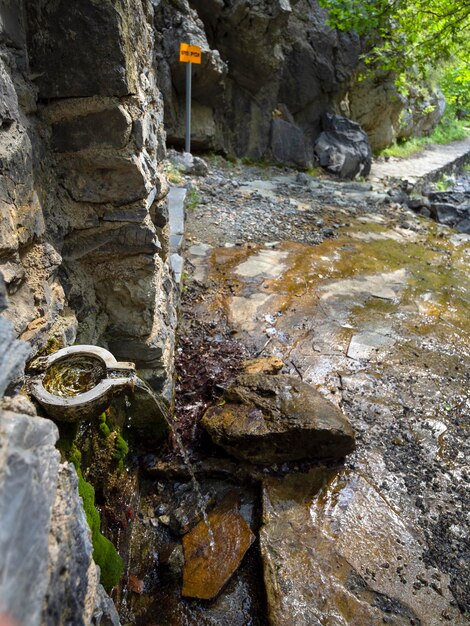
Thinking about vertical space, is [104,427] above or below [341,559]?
above

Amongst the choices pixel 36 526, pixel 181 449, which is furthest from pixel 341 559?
pixel 36 526

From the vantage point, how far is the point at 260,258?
5578mm

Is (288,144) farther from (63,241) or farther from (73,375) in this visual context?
(73,375)

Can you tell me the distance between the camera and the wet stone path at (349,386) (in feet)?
7.13

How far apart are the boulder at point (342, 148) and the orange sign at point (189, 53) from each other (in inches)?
180

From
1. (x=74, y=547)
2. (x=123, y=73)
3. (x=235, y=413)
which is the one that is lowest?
(x=235, y=413)

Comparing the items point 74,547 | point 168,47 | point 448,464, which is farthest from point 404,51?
point 74,547

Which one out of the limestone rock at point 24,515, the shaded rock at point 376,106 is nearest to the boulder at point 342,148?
the shaded rock at point 376,106

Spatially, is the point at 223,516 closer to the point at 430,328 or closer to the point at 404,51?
the point at 430,328

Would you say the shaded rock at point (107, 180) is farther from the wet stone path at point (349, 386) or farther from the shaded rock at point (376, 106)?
the shaded rock at point (376, 106)

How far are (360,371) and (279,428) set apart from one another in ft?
4.35

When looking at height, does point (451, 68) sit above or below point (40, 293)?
above

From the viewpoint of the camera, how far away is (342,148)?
423 inches

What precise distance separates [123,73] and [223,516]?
2.40m
